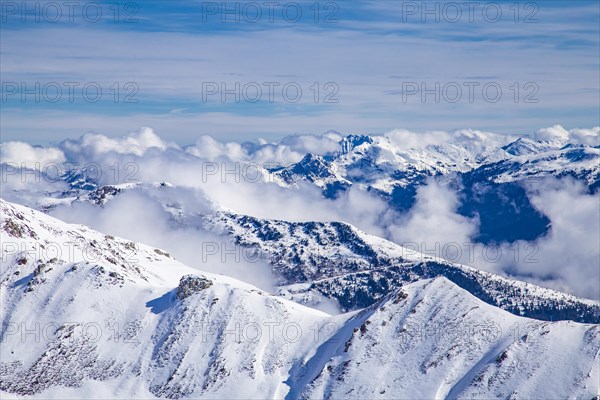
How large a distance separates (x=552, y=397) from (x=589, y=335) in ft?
86.2

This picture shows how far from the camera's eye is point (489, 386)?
192500 mm

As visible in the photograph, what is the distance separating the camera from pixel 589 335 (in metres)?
200

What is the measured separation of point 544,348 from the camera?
19938 centimetres

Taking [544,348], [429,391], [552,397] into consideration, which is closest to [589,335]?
[544,348]

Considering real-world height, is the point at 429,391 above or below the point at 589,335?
below

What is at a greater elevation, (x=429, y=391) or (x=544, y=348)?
(x=544, y=348)

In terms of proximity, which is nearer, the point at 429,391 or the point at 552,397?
the point at 552,397

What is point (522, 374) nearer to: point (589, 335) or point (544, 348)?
point (544, 348)

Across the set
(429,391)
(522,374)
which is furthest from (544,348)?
(429,391)

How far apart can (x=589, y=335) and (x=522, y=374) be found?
2494cm

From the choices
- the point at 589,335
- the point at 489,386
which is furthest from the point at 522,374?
the point at 589,335

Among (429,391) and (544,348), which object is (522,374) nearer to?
(544,348)

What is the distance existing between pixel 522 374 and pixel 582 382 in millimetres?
16013

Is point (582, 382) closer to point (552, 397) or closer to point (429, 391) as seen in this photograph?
point (552, 397)
